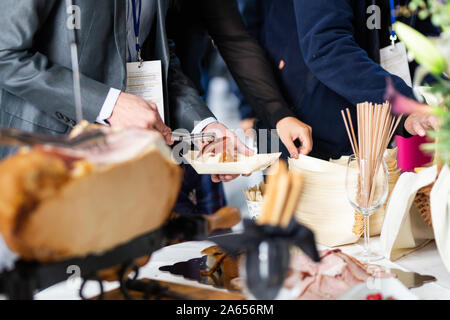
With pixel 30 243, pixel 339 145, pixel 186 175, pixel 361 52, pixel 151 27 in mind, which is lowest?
pixel 186 175

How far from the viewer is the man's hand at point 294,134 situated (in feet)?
6.82

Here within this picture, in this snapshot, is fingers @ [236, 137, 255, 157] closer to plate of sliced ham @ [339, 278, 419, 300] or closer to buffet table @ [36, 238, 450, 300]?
buffet table @ [36, 238, 450, 300]

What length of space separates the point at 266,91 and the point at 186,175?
2.19 ft

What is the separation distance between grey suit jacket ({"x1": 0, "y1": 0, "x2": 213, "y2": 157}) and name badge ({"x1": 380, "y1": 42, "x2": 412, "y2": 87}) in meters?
1.15

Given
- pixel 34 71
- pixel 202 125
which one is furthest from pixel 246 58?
pixel 34 71

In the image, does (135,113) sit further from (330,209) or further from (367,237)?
(367,237)

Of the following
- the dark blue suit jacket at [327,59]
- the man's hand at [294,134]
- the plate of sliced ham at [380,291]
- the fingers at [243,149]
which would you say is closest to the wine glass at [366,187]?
the plate of sliced ham at [380,291]

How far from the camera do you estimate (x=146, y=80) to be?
5.98 ft

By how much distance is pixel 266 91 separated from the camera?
2283 millimetres

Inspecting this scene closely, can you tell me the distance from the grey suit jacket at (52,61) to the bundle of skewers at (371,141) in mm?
795

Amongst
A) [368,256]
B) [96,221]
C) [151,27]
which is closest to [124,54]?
[151,27]

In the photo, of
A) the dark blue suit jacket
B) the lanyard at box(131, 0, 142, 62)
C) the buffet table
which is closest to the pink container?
the dark blue suit jacket

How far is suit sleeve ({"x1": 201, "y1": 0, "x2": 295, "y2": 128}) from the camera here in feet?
7.47
